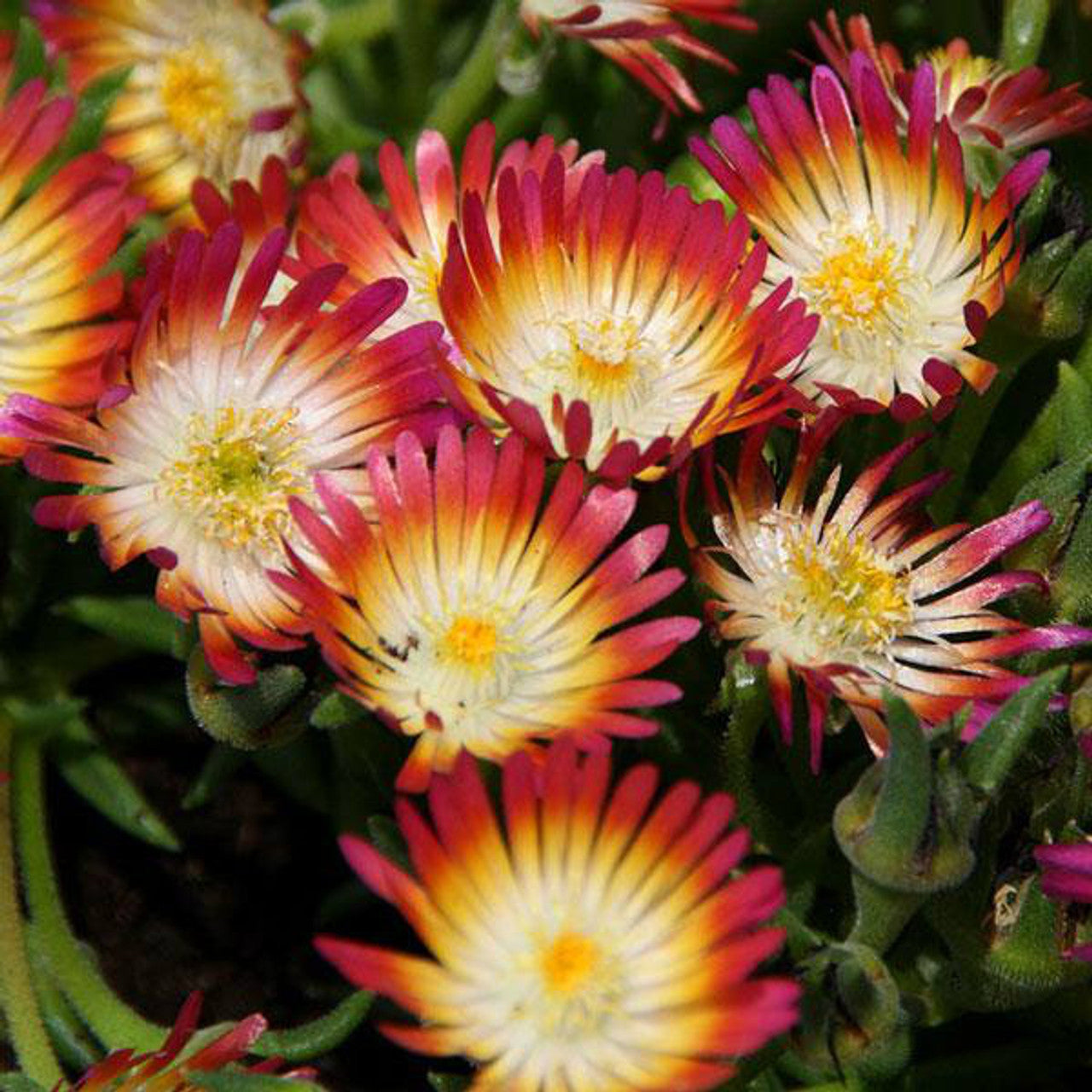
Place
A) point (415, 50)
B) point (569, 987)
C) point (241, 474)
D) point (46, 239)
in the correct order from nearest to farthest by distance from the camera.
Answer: point (569, 987) → point (241, 474) → point (46, 239) → point (415, 50)

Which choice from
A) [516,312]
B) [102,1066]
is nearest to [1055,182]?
[516,312]

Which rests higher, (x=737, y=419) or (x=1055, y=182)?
(x=1055, y=182)

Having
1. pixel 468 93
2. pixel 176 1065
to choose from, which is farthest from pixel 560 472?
pixel 468 93

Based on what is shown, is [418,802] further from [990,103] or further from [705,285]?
[990,103]

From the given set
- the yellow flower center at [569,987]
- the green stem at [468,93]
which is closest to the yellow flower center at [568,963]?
the yellow flower center at [569,987]

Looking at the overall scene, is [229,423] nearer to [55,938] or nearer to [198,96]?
[55,938]

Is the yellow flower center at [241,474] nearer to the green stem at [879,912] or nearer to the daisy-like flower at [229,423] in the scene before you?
the daisy-like flower at [229,423]
